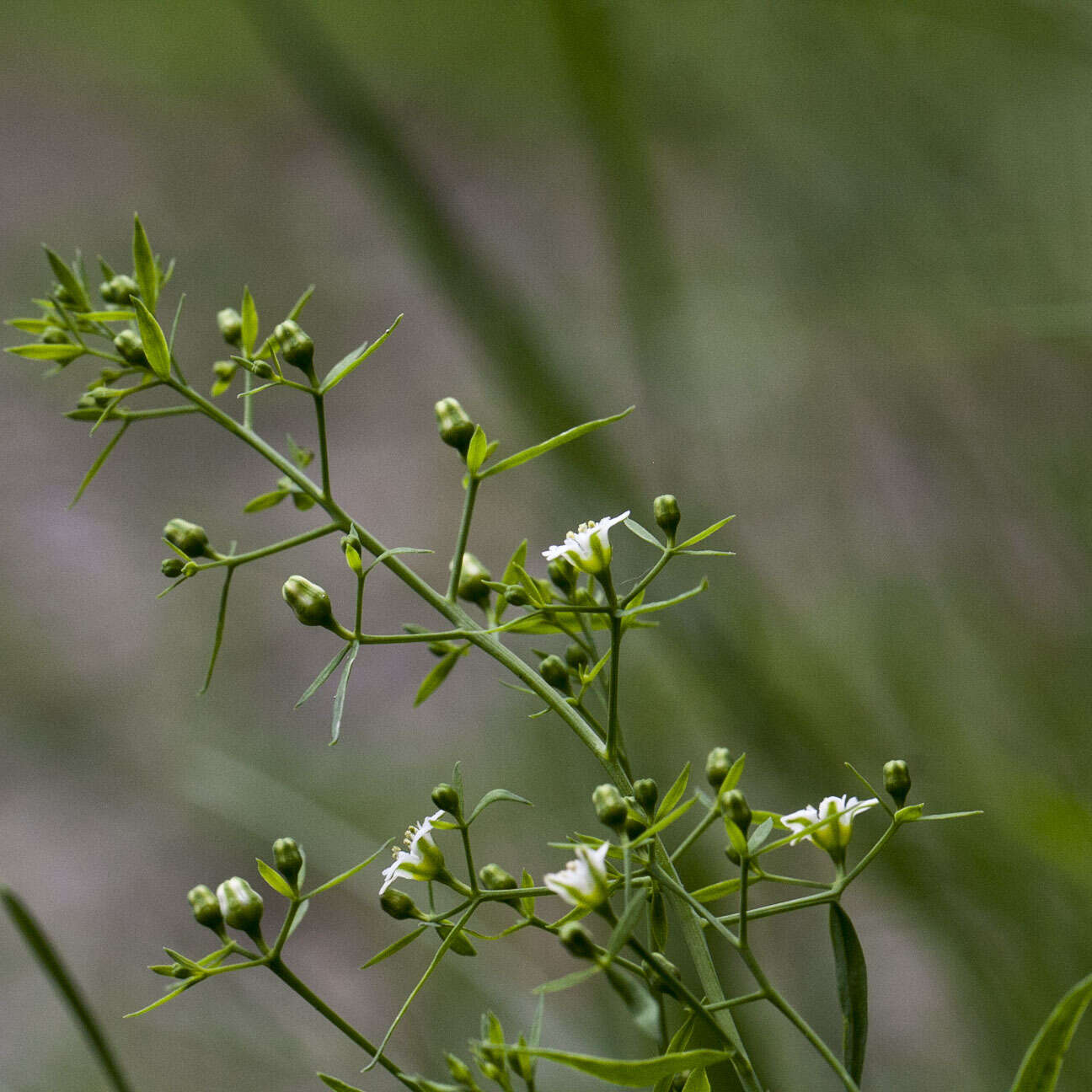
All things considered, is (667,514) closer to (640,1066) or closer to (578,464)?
(640,1066)

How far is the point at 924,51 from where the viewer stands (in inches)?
31.6

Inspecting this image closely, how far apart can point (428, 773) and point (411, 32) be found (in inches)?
29.7

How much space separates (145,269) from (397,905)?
0.48 feet

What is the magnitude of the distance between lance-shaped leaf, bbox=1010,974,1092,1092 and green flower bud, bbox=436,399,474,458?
150 mm

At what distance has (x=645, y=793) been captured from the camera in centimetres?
20

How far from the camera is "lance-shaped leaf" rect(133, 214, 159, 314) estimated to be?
24 cm

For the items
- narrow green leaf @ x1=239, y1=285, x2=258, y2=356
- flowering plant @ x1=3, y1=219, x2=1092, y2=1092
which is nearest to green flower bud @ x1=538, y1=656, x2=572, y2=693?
flowering plant @ x1=3, y1=219, x2=1092, y2=1092

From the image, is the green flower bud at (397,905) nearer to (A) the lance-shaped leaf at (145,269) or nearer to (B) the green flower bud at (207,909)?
(B) the green flower bud at (207,909)

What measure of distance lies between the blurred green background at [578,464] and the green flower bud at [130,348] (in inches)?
8.9

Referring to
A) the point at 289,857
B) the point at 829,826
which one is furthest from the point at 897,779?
the point at 289,857

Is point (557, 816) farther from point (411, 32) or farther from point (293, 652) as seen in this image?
point (411, 32)

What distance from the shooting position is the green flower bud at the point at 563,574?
23 centimetres

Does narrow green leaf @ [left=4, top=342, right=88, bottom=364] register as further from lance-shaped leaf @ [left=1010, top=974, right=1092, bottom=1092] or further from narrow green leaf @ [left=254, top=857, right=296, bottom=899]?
lance-shaped leaf @ [left=1010, top=974, right=1092, bottom=1092]

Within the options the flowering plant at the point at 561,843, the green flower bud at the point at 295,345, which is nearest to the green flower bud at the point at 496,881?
the flowering plant at the point at 561,843
